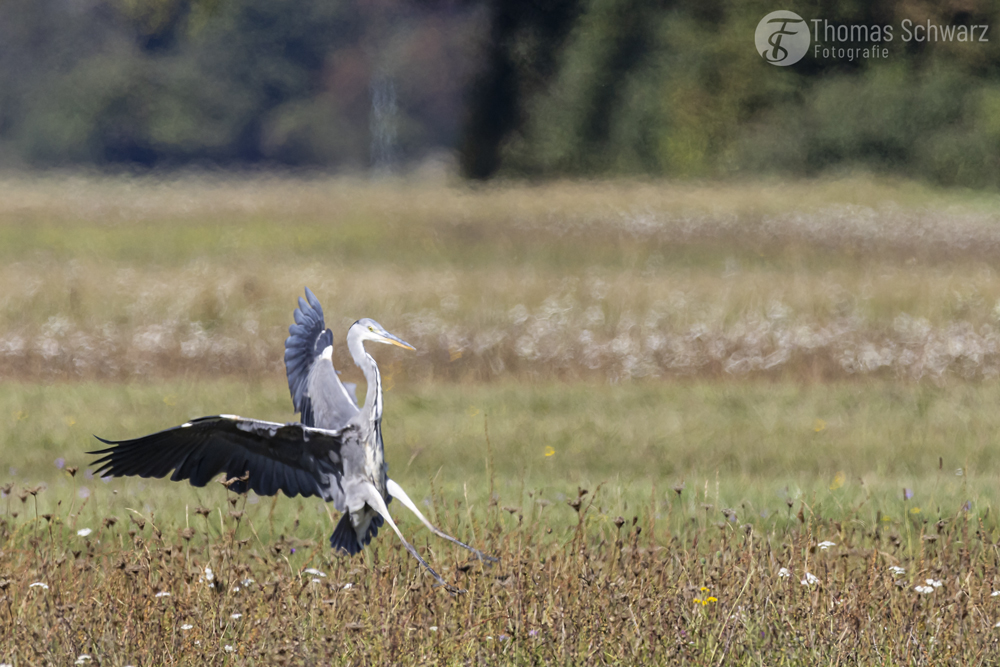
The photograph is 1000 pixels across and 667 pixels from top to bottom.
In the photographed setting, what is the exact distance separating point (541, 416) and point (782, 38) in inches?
867

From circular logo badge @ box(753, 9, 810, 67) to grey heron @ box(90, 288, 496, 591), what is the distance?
87.0 feet

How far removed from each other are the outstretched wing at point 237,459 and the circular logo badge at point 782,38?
26.6 metres

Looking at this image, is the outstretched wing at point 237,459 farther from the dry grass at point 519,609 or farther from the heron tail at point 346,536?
the dry grass at point 519,609

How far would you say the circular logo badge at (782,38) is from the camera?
2911 centimetres

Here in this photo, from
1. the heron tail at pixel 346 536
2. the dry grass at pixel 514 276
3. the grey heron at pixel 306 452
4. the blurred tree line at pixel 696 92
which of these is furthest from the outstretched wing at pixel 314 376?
the blurred tree line at pixel 696 92

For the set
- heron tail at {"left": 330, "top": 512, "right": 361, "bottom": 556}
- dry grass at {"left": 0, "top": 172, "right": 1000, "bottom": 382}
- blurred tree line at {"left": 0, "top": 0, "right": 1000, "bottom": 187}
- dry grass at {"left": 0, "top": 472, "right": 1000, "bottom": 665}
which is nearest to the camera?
heron tail at {"left": 330, "top": 512, "right": 361, "bottom": 556}

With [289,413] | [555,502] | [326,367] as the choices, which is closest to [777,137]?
[289,413]

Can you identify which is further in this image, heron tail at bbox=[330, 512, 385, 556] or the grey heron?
heron tail at bbox=[330, 512, 385, 556]

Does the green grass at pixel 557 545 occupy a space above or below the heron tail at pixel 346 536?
below

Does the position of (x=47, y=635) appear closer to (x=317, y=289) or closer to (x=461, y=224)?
(x=317, y=289)

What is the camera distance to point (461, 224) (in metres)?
19.8

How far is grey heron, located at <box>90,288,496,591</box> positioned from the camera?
12.8 feet

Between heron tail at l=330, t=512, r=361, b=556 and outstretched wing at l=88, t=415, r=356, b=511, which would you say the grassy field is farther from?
outstretched wing at l=88, t=415, r=356, b=511

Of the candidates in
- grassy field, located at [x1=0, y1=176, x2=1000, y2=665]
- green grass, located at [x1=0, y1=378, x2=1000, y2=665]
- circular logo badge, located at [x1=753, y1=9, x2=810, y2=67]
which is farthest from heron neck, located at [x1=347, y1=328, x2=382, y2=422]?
circular logo badge, located at [x1=753, y1=9, x2=810, y2=67]
